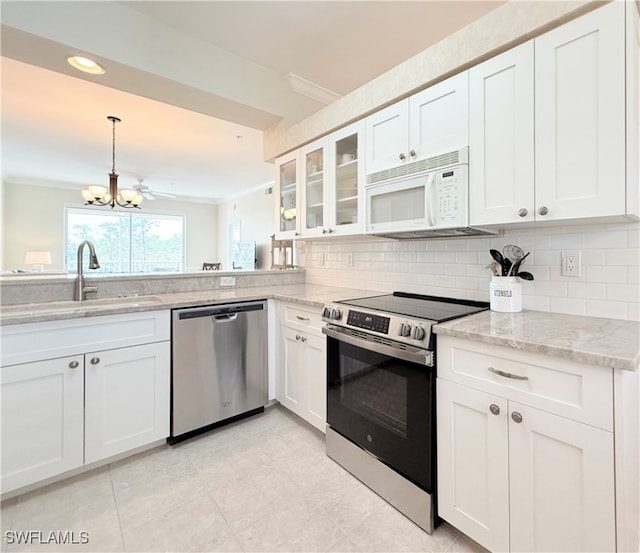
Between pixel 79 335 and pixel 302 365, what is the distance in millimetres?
1315

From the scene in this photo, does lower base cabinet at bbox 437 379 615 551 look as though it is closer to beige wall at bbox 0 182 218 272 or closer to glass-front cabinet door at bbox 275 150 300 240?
glass-front cabinet door at bbox 275 150 300 240

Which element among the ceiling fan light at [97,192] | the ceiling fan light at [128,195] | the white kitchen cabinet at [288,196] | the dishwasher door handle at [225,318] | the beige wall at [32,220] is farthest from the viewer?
the beige wall at [32,220]

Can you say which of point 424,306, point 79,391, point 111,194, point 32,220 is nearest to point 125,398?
point 79,391

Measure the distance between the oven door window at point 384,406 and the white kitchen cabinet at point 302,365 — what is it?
0.56 ft

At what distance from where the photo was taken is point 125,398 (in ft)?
6.20

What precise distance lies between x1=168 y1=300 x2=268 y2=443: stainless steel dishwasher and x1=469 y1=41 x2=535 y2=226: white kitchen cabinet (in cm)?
161

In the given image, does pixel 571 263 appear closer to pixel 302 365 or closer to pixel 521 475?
pixel 521 475

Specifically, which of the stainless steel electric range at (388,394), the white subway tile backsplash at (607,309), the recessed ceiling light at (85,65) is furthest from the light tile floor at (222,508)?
the recessed ceiling light at (85,65)

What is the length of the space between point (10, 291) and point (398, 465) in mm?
2367

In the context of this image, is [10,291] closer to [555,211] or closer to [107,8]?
[107,8]

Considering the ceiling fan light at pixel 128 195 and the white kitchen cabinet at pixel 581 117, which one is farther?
the ceiling fan light at pixel 128 195

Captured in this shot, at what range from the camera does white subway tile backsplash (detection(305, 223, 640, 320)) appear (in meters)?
1.46

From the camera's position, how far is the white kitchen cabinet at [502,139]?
142 centimetres

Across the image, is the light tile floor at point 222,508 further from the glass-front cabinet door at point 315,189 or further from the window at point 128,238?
the window at point 128,238
